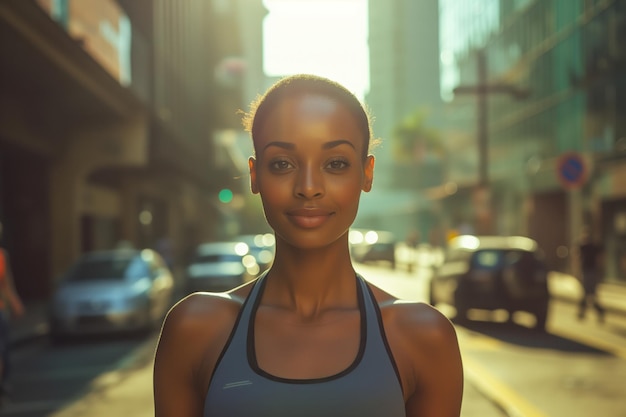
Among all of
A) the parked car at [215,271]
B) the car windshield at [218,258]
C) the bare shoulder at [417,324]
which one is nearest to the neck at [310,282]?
the bare shoulder at [417,324]

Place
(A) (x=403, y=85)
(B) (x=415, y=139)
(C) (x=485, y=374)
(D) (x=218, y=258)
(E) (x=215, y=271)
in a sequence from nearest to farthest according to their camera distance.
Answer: (C) (x=485, y=374) < (E) (x=215, y=271) < (D) (x=218, y=258) < (B) (x=415, y=139) < (A) (x=403, y=85)

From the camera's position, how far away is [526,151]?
4116 centimetres

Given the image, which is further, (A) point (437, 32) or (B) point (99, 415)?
(A) point (437, 32)

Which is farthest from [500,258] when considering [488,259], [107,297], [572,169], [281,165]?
[281,165]

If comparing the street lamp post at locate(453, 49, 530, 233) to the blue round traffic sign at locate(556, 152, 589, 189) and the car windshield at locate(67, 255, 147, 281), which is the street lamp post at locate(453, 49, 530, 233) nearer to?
the blue round traffic sign at locate(556, 152, 589, 189)

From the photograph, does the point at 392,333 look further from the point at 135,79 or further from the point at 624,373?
the point at 135,79

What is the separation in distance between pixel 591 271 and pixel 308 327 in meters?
16.5

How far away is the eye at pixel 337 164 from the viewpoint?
2.31 metres

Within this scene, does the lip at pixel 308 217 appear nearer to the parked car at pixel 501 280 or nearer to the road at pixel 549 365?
the road at pixel 549 365

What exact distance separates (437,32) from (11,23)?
500 feet

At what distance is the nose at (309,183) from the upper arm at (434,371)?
402 mm

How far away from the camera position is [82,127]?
26.8 m

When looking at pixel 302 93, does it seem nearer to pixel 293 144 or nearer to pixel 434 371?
pixel 293 144

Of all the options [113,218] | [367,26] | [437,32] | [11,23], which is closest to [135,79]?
[113,218]
